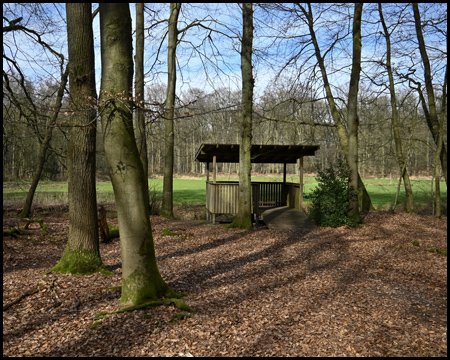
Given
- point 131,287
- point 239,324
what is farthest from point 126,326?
point 239,324

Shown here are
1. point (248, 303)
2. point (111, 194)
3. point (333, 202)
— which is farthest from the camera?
point (111, 194)

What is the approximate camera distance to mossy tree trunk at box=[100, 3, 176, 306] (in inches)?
173

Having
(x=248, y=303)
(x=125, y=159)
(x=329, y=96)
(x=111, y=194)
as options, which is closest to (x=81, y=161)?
(x=125, y=159)

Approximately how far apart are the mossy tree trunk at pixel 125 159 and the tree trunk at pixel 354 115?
9863 millimetres

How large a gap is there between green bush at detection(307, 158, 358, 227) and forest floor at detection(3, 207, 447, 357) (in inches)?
114

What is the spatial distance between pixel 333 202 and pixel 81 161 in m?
9.15

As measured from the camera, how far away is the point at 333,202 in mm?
12359

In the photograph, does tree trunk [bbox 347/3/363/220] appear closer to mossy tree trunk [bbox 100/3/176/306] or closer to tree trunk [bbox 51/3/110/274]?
tree trunk [bbox 51/3/110/274]

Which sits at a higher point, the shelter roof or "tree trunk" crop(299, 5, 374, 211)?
"tree trunk" crop(299, 5, 374, 211)

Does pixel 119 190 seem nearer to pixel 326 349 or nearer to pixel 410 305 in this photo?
pixel 326 349

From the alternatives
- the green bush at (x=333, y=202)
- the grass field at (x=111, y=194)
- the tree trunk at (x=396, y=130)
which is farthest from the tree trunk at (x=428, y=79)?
the green bush at (x=333, y=202)

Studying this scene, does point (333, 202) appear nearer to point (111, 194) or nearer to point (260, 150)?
point (260, 150)

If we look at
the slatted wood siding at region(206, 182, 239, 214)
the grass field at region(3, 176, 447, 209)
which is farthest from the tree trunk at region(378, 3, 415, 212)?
the slatted wood siding at region(206, 182, 239, 214)

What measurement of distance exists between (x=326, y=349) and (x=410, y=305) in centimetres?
220
